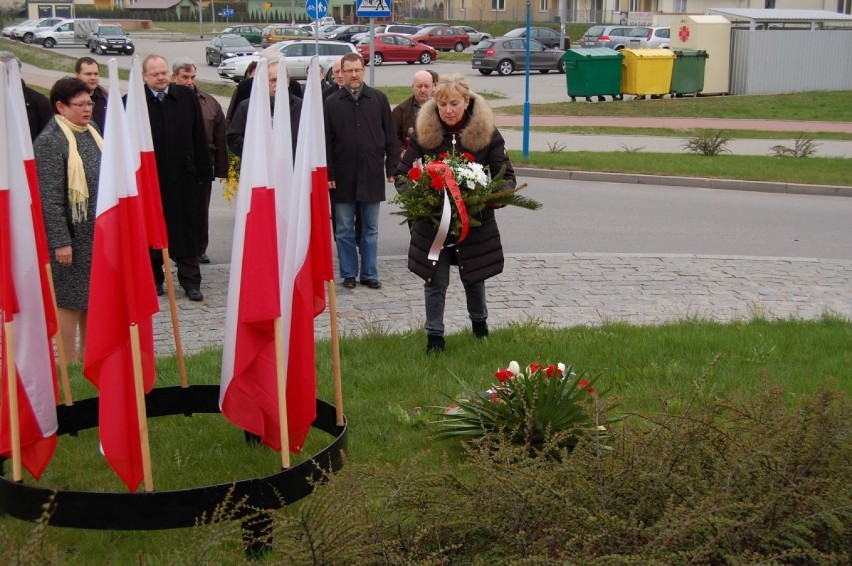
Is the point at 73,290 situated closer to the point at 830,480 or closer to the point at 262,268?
the point at 262,268

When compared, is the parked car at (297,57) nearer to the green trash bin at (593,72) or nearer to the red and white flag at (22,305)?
the green trash bin at (593,72)

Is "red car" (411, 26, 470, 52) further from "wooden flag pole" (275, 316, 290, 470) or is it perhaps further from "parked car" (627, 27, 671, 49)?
"wooden flag pole" (275, 316, 290, 470)

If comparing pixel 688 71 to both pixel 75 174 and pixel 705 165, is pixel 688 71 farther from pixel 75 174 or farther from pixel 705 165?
pixel 75 174

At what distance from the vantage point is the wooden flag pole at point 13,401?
15.5 feet

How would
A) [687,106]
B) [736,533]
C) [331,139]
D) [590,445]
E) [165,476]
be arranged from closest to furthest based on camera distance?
1. [736,533]
2. [590,445]
3. [165,476]
4. [331,139]
5. [687,106]

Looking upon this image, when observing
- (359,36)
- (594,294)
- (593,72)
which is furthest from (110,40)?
(594,294)

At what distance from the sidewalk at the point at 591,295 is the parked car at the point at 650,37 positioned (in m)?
37.2

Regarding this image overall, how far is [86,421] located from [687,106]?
26196 millimetres

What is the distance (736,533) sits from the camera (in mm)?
3551

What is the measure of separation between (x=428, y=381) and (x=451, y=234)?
1.12 metres

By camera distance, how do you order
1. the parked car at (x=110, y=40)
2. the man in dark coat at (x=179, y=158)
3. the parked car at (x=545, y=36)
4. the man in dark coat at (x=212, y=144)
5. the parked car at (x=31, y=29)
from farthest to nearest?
the parked car at (x=31, y=29)
the parked car at (x=110, y=40)
the parked car at (x=545, y=36)
the man in dark coat at (x=212, y=144)
the man in dark coat at (x=179, y=158)

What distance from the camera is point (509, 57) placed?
47281mm

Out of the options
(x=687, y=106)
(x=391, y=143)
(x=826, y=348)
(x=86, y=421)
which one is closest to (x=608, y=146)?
A: (x=687, y=106)

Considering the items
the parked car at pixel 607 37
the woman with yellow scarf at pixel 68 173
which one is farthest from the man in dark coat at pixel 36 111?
the parked car at pixel 607 37
